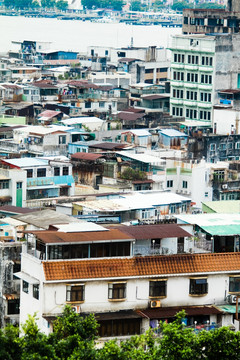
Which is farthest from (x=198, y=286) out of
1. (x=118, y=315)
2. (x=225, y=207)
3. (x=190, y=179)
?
(x=190, y=179)

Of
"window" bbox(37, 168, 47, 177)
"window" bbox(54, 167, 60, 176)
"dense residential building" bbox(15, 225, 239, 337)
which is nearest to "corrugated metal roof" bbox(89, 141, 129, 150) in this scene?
"window" bbox(54, 167, 60, 176)

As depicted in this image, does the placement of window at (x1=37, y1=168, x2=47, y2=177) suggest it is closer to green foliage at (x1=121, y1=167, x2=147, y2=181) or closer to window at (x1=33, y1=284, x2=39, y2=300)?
green foliage at (x1=121, y1=167, x2=147, y2=181)

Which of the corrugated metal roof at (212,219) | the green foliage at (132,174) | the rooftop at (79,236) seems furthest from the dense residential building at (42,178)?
the rooftop at (79,236)

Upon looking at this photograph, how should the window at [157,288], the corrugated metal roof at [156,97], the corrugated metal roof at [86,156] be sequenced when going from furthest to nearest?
the corrugated metal roof at [156,97]
the corrugated metal roof at [86,156]
the window at [157,288]

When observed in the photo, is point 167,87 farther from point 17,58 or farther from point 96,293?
point 96,293

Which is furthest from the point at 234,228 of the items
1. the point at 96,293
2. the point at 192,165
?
the point at 192,165

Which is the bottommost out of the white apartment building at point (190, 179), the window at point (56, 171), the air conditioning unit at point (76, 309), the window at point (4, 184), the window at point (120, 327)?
the white apartment building at point (190, 179)

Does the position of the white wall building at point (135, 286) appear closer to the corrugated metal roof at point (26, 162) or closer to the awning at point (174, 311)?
the awning at point (174, 311)
